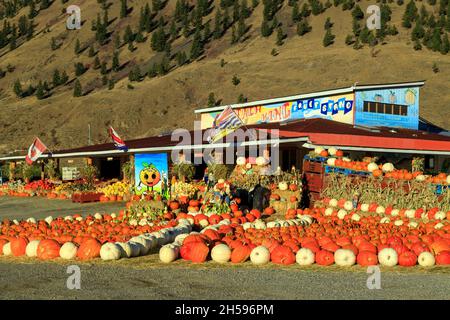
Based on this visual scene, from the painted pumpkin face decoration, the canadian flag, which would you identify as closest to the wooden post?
the canadian flag

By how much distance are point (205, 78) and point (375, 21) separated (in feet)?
79.7

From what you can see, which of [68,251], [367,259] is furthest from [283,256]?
[68,251]

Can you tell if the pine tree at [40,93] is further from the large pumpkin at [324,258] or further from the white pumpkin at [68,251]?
the large pumpkin at [324,258]

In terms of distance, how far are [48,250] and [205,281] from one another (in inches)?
151

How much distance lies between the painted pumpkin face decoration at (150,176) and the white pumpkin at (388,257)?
12.6m

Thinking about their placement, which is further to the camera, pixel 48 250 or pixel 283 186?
pixel 283 186

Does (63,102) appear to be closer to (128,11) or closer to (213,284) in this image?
(128,11)

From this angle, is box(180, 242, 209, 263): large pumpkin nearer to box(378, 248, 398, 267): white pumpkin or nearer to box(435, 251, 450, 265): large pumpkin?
box(378, 248, 398, 267): white pumpkin

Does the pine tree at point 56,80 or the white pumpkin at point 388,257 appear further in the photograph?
the pine tree at point 56,80

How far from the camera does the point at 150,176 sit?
882 inches

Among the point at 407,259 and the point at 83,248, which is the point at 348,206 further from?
the point at 83,248

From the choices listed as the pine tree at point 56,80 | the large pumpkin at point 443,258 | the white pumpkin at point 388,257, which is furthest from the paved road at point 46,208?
the pine tree at point 56,80

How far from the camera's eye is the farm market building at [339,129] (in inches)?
1064

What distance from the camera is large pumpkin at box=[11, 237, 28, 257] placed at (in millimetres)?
12414
